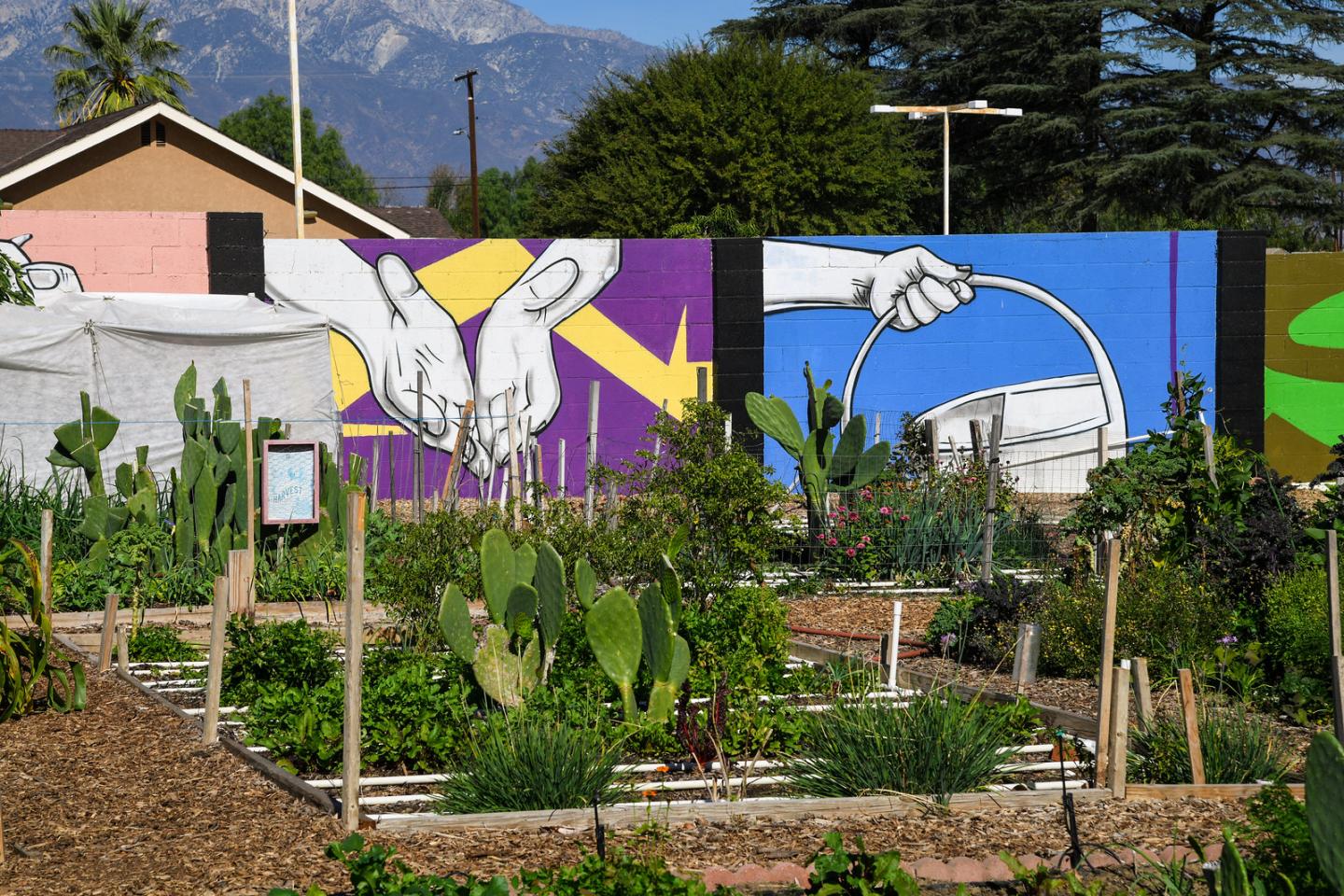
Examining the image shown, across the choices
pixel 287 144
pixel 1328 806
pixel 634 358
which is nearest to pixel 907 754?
pixel 1328 806

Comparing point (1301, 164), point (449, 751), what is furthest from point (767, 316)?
point (1301, 164)

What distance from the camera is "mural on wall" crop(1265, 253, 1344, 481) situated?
1731cm

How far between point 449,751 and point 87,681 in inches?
98.7

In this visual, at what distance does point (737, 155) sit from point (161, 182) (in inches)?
408

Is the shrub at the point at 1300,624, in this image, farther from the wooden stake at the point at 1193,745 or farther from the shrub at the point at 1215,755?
the wooden stake at the point at 1193,745

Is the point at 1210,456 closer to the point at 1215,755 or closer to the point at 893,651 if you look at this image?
the point at 893,651

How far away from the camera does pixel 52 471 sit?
11344 mm

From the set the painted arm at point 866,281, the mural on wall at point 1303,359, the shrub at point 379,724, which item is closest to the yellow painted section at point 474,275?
the painted arm at point 866,281

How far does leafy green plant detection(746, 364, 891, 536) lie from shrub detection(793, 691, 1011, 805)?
5767 millimetres

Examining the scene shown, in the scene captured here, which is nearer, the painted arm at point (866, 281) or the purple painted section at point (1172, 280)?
the painted arm at point (866, 281)

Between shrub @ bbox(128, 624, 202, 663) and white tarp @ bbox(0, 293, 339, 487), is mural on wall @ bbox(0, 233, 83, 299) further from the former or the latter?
shrub @ bbox(128, 624, 202, 663)

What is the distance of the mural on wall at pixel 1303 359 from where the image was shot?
56.8 ft

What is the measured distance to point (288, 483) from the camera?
32.9 feet

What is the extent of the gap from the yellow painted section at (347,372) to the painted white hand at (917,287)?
557 centimetres
